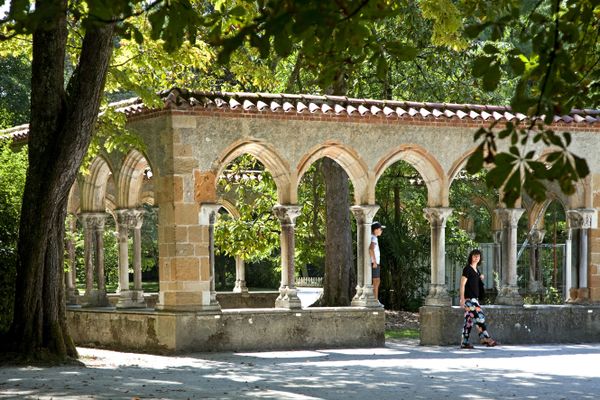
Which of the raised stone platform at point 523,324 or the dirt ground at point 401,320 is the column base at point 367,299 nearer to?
the raised stone platform at point 523,324

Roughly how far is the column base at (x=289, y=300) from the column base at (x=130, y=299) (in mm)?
2386

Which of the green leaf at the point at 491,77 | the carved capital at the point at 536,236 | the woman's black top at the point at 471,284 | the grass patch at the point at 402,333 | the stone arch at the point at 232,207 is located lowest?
the grass patch at the point at 402,333

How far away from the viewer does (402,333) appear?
63.9 feet

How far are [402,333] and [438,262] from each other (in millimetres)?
2819

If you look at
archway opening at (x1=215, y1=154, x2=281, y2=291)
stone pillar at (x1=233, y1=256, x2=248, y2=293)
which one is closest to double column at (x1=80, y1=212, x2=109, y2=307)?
archway opening at (x1=215, y1=154, x2=281, y2=291)

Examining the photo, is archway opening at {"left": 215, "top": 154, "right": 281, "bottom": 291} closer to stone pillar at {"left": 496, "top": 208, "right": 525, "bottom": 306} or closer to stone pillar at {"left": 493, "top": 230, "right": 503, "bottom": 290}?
stone pillar at {"left": 496, "top": 208, "right": 525, "bottom": 306}

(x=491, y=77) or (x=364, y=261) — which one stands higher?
(x=491, y=77)

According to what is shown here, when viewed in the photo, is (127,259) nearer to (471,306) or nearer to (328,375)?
(471,306)

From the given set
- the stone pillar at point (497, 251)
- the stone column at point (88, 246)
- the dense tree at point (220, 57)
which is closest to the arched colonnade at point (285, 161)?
the stone column at point (88, 246)

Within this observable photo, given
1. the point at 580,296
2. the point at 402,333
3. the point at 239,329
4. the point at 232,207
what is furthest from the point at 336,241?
the point at 239,329

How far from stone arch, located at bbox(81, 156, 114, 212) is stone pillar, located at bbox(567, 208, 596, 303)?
7.11 metres

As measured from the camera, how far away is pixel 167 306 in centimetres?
1544

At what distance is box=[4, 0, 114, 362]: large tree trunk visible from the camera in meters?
12.8

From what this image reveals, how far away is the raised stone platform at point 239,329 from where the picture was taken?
604 inches
